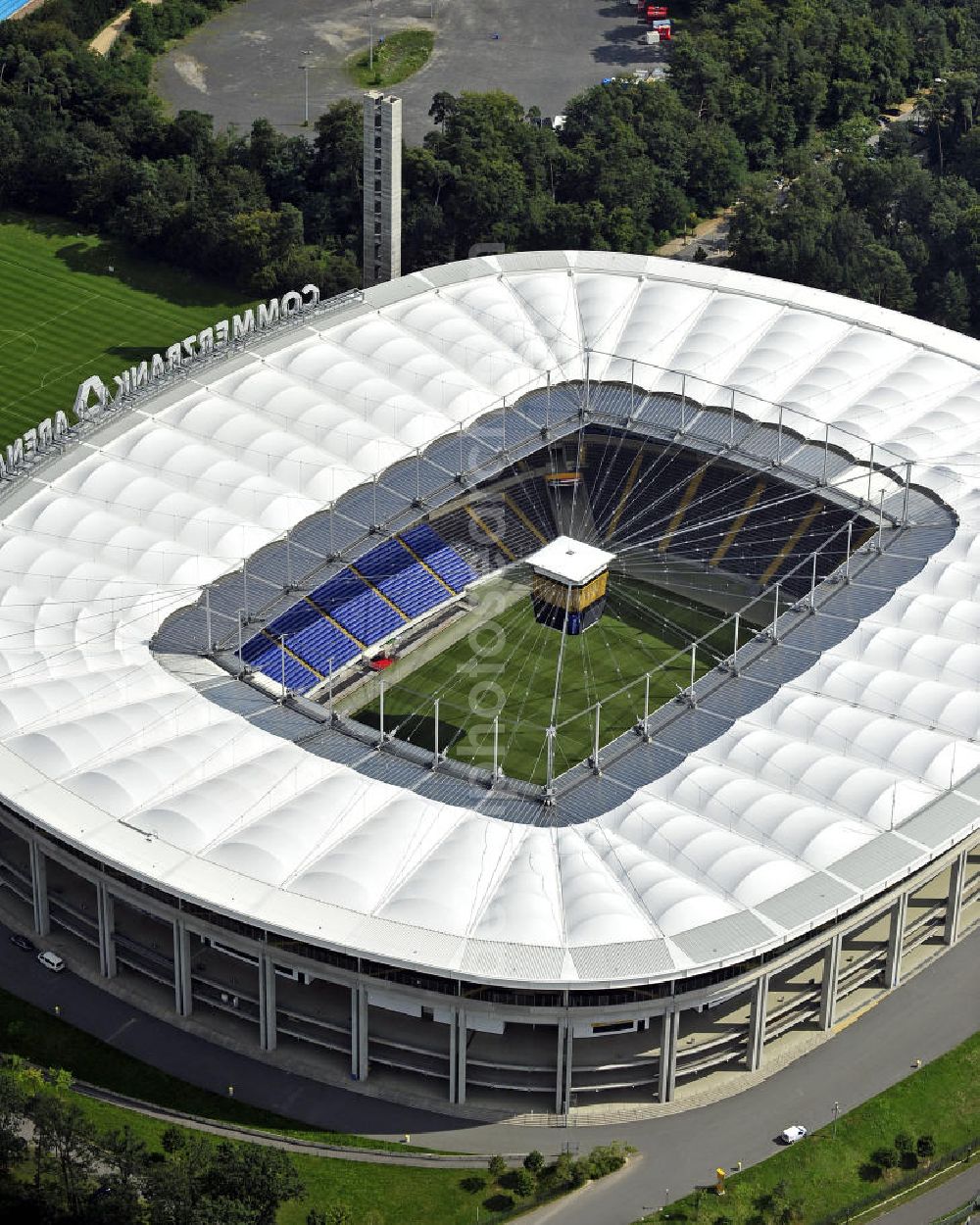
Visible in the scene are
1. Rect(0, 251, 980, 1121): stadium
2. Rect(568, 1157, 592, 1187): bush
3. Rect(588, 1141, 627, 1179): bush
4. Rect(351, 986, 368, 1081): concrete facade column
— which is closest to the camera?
Rect(568, 1157, 592, 1187): bush

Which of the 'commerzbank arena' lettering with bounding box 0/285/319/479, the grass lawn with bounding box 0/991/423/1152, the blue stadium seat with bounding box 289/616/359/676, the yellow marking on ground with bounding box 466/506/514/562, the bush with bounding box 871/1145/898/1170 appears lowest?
the bush with bounding box 871/1145/898/1170

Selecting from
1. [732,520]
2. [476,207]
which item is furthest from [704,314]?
[476,207]

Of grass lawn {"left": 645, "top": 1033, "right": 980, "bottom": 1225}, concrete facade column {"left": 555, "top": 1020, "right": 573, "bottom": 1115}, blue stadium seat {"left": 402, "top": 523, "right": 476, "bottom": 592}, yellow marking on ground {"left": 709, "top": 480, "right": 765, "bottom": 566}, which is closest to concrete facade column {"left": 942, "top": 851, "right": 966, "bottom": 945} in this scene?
grass lawn {"left": 645, "top": 1033, "right": 980, "bottom": 1225}

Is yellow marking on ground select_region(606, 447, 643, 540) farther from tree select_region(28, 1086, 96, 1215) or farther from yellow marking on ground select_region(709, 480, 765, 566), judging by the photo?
tree select_region(28, 1086, 96, 1215)

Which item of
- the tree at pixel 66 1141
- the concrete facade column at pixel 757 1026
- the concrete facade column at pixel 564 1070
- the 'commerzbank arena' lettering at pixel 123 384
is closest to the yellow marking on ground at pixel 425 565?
the 'commerzbank arena' lettering at pixel 123 384

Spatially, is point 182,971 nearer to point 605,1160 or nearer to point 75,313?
point 605,1160

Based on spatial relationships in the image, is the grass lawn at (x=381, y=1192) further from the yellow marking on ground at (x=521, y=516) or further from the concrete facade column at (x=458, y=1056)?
the yellow marking on ground at (x=521, y=516)
